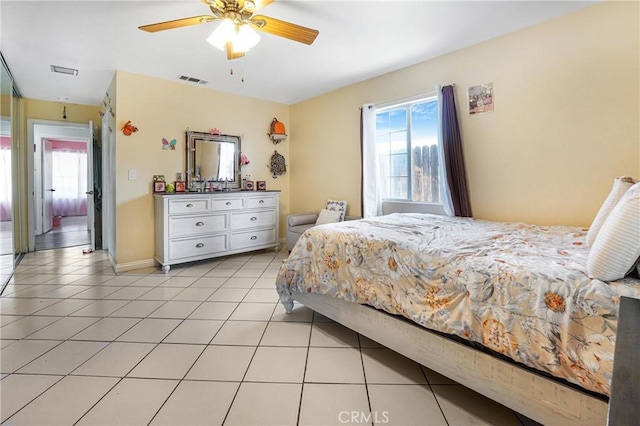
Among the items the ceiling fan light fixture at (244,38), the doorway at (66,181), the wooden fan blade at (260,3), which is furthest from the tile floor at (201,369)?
the doorway at (66,181)

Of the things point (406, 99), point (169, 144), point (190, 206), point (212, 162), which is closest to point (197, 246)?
point (190, 206)

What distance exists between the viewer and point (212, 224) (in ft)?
12.8

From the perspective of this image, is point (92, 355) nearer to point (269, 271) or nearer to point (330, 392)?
point (330, 392)

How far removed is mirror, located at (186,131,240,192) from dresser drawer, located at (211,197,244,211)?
0.47 m

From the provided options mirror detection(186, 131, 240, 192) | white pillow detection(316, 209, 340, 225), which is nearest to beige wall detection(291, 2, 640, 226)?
white pillow detection(316, 209, 340, 225)

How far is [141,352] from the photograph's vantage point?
1.89 meters

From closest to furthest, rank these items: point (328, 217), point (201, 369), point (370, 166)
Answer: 1. point (201, 369)
2. point (370, 166)
3. point (328, 217)

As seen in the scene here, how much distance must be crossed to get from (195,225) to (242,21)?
2476mm

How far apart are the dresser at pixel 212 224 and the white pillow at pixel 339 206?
857 mm

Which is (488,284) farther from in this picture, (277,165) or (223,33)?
(277,165)

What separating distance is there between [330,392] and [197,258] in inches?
111

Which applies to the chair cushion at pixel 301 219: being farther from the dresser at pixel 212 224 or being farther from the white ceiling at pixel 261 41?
the white ceiling at pixel 261 41

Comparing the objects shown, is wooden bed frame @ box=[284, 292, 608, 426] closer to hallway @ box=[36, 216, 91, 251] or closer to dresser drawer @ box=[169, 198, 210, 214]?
dresser drawer @ box=[169, 198, 210, 214]

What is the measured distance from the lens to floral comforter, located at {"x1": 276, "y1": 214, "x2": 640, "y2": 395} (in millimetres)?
1034
